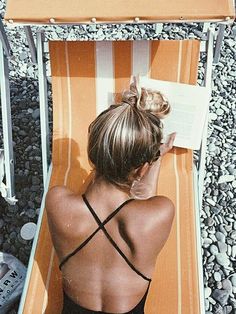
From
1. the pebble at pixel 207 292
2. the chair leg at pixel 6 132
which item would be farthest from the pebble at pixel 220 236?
the chair leg at pixel 6 132

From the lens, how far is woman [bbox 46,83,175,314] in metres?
1.96

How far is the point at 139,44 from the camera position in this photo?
286cm

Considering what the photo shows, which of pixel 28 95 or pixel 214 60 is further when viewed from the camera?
pixel 28 95

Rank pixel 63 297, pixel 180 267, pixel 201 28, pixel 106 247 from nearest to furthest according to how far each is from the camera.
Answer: pixel 106 247, pixel 63 297, pixel 180 267, pixel 201 28

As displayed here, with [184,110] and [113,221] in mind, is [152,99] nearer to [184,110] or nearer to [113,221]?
[184,110]

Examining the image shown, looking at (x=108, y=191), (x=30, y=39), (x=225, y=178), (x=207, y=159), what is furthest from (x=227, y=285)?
(x=30, y=39)

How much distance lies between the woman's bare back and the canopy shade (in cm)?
66

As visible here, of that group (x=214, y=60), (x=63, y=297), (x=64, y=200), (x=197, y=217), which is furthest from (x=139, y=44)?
(x=63, y=297)

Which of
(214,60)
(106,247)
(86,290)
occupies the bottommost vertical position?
(86,290)

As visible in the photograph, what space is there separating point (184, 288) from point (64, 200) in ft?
2.18

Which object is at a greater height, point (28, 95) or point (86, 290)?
point (28, 95)

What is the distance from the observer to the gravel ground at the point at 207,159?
9.53 feet

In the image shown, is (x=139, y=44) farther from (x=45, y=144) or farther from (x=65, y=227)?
(x=65, y=227)

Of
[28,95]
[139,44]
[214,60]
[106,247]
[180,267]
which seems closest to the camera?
[106,247]
